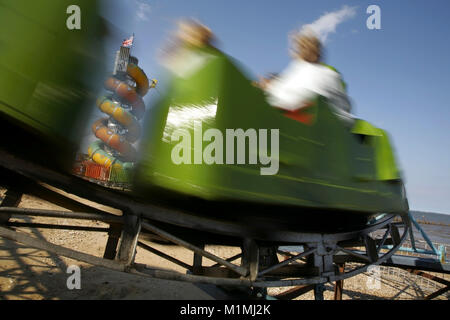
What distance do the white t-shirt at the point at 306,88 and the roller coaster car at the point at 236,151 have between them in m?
0.10

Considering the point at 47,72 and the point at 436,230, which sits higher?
the point at 436,230

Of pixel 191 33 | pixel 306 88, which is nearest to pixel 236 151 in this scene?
pixel 191 33

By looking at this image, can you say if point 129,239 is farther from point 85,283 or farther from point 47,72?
point 85,283

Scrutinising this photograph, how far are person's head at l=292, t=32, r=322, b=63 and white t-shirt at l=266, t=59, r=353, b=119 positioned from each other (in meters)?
0.07

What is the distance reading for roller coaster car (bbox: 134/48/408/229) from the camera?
150cm

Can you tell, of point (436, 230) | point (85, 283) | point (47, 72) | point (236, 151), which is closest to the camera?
point (47, 72)

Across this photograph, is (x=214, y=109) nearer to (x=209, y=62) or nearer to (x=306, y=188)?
(x=209, y=62)

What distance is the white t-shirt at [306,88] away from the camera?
2.05 meters

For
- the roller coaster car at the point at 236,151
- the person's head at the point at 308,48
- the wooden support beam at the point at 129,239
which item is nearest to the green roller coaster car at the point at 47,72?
the roller coaster car at the point at 236,151

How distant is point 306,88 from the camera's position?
212 centimetres

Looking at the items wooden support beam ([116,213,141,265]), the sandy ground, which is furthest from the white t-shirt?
the sandy ground

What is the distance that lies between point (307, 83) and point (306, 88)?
101 millimetres

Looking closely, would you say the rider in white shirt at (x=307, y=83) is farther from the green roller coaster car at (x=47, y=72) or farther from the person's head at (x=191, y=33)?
the green roller coaster car at (x=47, y=72)
